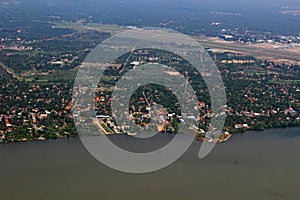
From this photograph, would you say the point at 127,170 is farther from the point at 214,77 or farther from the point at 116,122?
the point at 214,77

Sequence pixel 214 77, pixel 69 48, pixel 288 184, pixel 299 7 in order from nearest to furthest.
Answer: pixel 288 184 → pixel 214 77 → pixel 69 48 → pixel 299 7

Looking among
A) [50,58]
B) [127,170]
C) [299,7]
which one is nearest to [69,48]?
[50,58]

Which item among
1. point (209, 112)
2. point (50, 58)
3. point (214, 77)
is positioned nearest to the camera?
point (209, 112)

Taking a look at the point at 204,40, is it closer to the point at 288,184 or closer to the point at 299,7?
the point at 288,184

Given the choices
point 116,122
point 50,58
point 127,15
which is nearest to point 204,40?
point 50,58

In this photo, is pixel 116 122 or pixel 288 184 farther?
pixel 116 122

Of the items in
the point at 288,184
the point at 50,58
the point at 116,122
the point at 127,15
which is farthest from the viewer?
the point at 127,15
